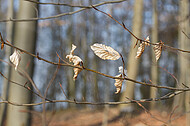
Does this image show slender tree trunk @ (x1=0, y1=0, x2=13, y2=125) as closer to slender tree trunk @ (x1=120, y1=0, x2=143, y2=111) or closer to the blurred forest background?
the blurred forest background

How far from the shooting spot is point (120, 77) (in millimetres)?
915

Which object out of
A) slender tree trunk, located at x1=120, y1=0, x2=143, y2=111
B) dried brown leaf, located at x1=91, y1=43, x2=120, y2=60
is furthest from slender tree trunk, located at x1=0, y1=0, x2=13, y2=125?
slender tree trunk, located at x1=120, y1=0, x2=143, y2=111

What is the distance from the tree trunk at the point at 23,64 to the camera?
8.61ft

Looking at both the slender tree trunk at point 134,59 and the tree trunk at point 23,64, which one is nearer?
the tree trunk at point 23,64

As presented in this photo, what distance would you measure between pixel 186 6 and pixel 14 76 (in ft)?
15.9

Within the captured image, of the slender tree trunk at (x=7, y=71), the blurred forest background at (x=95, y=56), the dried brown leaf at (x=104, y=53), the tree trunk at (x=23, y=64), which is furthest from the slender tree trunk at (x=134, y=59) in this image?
the dried brown leaf at (x=104, y=53)

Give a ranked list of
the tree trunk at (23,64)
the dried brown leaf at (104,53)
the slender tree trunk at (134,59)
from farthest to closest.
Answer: the slender tree trunk at (134,59), the tree trunk at (23,64), the dried brown leaf at (104,53)

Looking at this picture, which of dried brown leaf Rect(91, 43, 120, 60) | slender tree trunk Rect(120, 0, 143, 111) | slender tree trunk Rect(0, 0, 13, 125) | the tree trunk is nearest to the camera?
dried brown leaf Rect(91, 43, 120, 60)

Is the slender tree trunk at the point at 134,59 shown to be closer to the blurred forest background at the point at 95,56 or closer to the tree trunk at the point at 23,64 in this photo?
the blurred forest background at the point at 95,56

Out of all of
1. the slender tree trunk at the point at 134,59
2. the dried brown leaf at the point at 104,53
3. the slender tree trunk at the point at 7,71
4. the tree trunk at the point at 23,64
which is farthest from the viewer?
the slender tree trunk at the point at 134,59

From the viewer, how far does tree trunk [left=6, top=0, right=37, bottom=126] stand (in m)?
2.62

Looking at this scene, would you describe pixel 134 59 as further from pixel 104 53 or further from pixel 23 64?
pixel 104 53

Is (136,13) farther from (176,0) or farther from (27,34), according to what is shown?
(27,34)

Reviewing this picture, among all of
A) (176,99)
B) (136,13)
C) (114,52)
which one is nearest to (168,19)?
(136,13)
